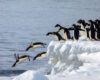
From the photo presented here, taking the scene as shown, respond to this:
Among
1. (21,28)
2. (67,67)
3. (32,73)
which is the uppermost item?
(32,73)

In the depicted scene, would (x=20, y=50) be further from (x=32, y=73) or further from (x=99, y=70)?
(x=32, y=73)

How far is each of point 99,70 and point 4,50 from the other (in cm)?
3093

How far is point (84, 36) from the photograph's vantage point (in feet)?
78.0

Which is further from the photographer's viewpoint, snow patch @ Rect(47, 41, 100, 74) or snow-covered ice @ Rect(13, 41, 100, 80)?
snow patch @ Rect(47, 41, 100, 74)

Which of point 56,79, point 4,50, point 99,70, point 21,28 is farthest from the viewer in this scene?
point 21,28

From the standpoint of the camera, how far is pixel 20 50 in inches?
1823

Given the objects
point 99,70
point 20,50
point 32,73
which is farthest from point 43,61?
point 32,73

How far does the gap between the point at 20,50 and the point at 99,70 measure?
3070cm

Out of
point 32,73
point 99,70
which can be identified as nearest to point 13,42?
point 99,70

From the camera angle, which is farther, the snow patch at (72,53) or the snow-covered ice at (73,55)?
the snow patch at (72,53)

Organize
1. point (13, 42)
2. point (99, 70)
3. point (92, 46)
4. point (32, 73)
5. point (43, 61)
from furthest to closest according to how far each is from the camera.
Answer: point (13, 42), point (43, 61), point (92, 46), point (99, 70), point (32, 73)

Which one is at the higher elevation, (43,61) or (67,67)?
(67,67)

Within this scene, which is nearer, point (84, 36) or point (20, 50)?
point (84, 36)

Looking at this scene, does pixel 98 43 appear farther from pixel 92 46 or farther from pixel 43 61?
pixel 43 61
